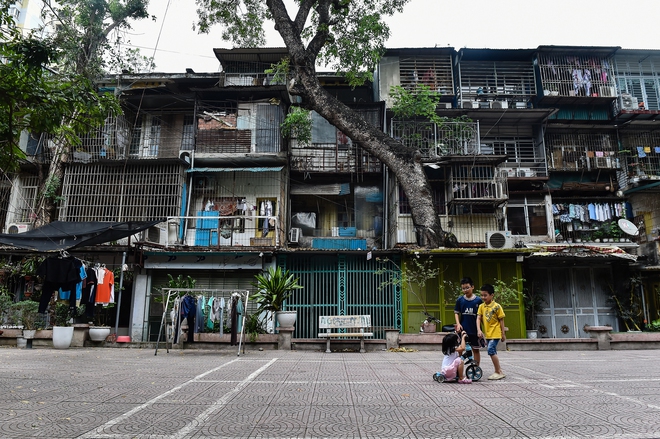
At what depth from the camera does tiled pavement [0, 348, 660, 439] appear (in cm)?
407

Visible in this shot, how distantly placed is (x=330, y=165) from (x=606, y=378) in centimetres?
1368

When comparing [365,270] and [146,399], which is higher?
[365,270]

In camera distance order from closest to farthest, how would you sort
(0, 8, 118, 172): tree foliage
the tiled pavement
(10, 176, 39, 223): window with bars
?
the tiled pavement, (0, 8, 118, 172): tree foliage, (10, 176, 39, 223): window with bars

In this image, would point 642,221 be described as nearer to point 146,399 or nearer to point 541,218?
point 541,218


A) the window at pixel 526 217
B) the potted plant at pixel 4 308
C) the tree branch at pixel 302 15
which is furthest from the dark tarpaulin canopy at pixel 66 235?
the window at pixel 526 217

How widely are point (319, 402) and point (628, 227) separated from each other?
17389 millimetres

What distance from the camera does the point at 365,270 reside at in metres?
15.6

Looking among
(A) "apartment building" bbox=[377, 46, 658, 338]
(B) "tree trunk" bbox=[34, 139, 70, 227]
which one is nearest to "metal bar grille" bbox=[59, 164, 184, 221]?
(B) "tree trunk" bbox=[34, 139, 70, 227]

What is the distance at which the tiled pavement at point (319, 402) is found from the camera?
13.4ft

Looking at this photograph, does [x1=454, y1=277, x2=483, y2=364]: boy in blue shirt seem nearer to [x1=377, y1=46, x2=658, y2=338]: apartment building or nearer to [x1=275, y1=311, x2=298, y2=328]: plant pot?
[x1=275, y1=311, x2=298, y2=328]: plant pot

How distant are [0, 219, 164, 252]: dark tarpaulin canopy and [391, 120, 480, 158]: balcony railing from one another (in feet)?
36.3

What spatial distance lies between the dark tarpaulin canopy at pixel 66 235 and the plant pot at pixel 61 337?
3295mm

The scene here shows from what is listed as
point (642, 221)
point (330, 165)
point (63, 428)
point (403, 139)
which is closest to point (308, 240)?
point (330, 165)

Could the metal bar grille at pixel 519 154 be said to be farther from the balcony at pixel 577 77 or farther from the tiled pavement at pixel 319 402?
the tiled pavement at pixel 319 402
